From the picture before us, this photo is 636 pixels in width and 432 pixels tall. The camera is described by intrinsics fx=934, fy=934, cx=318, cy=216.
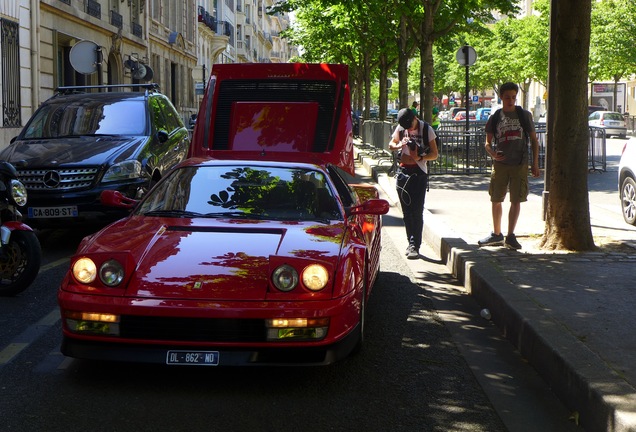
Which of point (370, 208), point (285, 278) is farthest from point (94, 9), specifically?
point (285, 278)

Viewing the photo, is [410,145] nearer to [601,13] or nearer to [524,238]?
[524,238]

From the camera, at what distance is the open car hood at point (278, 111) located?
11.6 m

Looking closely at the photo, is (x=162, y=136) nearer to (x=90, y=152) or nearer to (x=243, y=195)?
(x=90, y=152)

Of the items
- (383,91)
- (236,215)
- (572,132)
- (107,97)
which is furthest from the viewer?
(383,91)

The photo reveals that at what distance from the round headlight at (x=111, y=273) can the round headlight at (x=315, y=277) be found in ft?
3.27

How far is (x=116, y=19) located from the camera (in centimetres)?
3378

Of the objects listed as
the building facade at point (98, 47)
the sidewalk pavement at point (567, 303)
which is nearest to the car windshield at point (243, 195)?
the sidewalk pavement at point (567, 303)

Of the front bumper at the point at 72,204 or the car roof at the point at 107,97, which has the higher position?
the car roof at the point at 107,97

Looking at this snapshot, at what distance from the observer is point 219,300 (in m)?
4.88

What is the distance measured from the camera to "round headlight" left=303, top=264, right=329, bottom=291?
5.05 meters

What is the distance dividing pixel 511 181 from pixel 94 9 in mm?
23759

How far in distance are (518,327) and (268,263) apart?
1.99m

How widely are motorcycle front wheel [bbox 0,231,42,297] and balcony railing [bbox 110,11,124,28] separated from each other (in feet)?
88.2

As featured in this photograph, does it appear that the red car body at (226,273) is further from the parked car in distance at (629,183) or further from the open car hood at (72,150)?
the parked car in distance at (629,183)
